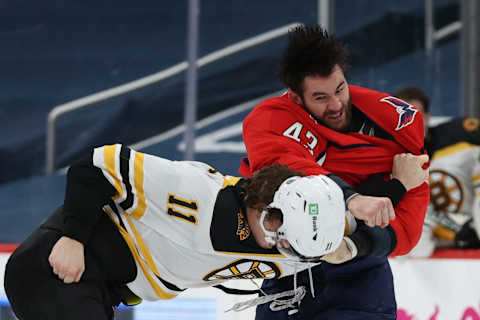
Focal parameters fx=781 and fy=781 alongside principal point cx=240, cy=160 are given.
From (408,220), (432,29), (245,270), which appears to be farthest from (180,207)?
(432,29)

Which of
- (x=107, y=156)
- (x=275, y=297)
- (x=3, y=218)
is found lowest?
(x=3, y=218)

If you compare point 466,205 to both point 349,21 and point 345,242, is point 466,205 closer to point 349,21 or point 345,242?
point 349,21

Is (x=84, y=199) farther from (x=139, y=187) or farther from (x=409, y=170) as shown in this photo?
(x=409, y=170)

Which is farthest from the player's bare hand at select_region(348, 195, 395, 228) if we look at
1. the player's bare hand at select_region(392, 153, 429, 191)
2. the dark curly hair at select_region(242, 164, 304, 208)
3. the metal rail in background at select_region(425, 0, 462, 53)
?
the metal rail in background at select_region(425, 0, 462, 53)

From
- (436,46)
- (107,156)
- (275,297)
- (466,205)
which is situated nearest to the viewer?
(107,156)

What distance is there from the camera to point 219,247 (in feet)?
5.80

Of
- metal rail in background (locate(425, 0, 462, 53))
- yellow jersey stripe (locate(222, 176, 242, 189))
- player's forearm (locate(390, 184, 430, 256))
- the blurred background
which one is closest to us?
yellow jersey stripe (locate(222, 176, 242, 189))

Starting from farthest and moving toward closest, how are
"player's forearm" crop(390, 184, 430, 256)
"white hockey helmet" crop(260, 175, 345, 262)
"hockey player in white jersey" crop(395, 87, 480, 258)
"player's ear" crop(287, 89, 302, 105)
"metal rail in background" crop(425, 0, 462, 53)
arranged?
"metal rail in background" crop(425, 0, 462, 53)
"hockey player in white jersey" crop(395, 87, 480, 258)
"player's ear" crop(287, 89, 302, 105)
"player's forearm" crop(390, 184, 430, 256)
"white hockey helmet" crop(260, 175, 345, 262)

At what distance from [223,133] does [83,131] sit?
2.40ft

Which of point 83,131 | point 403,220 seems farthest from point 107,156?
point 83,131

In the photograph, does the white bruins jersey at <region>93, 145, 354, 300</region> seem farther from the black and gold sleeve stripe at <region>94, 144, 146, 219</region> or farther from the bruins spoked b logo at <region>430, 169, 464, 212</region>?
the bruins spoked b logo at <region>430, 169, 464, 212</region>

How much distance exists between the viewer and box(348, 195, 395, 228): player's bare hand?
1712 millimetres

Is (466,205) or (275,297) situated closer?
(275,297)

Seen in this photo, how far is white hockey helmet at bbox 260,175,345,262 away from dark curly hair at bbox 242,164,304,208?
0.02 m
